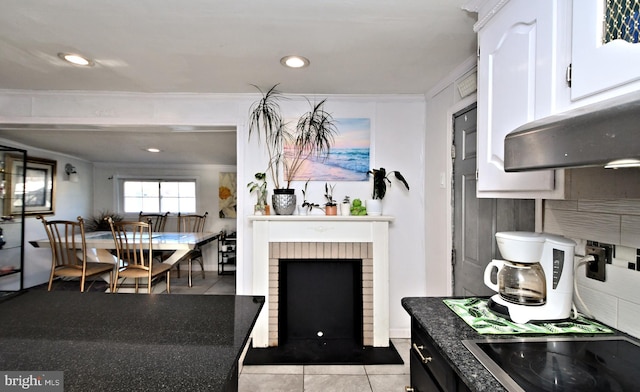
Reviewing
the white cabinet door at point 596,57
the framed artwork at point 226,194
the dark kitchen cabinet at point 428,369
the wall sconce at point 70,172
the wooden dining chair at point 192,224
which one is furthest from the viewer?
the framed artwork at point 226,194

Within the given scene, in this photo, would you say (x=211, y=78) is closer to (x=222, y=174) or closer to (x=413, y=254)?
(x=413, y=254)

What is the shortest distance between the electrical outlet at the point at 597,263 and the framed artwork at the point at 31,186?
5.25 metres

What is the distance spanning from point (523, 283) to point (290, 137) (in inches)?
81.1

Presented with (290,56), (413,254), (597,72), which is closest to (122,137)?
(290,56)

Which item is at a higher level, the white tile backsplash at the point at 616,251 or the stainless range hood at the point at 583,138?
the stainless range hood at the point at 583,138

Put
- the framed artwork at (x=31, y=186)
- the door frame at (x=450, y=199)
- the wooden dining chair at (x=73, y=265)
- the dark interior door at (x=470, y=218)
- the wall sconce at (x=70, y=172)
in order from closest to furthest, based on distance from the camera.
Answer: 1. the dark interior door at (x=470, y=218)
2. the door frame at (x=450, y=199)
3. the wooden dining chair at (x=73, y=265)
4. the framed artwork at (x=31, y=186)
5. the wall sconce at (x=70, y=172)

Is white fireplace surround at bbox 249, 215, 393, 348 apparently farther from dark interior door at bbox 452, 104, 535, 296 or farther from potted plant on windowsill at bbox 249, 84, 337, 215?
dark interior door at bbox 452, 104, 535, 296

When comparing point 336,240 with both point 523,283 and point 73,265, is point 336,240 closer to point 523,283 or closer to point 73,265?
point 523,283

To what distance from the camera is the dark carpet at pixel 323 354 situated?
2.36 meters

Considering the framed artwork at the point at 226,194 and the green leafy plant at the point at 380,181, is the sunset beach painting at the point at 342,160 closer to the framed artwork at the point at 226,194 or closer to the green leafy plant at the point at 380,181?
the green leafy plant at the point at 380,181

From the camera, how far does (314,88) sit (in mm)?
2543

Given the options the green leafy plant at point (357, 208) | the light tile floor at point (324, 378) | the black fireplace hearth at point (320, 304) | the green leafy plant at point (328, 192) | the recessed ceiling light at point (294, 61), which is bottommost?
the light tile floor at point (324, 378)

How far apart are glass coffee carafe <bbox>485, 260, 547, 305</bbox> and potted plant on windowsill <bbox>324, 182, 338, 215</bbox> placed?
1533mm

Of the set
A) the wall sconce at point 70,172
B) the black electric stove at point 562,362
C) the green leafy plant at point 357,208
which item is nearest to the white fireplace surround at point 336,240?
the green leafy plant at point 357,208
